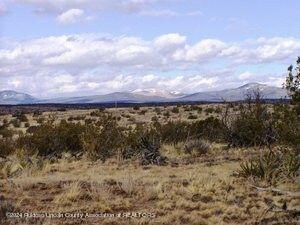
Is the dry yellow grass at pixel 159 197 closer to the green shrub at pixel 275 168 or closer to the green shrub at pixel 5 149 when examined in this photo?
the green shrub at pixel 275 168

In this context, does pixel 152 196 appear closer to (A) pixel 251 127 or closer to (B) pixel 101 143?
(B) pixel 101 143

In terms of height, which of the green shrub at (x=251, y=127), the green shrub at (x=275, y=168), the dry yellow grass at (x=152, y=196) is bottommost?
the dry yellow grass at (x=152, y=196)

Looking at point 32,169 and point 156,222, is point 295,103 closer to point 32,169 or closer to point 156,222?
point 156,222

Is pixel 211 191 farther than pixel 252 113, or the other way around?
pixel 252 113

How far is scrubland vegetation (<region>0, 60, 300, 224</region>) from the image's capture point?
10.4m

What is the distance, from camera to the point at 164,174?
49.0 feet

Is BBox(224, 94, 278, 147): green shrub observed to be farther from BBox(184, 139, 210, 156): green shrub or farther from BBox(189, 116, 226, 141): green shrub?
BBox(184, 139, 210, 156): green shrub

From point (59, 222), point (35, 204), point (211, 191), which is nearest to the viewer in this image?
point (59, 222)

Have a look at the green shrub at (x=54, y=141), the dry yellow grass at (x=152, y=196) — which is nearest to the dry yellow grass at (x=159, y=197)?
the dry yellow grass at (x=152, y=196)

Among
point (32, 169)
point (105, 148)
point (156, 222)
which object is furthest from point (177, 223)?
point (105, 148)

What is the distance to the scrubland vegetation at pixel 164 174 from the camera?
10406mm

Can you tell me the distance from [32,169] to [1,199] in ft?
15.9

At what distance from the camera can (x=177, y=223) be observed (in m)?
9.61

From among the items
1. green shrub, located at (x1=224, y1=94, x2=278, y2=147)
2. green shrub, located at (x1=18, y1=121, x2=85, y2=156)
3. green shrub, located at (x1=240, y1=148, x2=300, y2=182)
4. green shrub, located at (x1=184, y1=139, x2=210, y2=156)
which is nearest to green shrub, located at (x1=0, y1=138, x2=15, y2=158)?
green shrub, located at (x1=18, y1=121, x2=85, y2=156)
